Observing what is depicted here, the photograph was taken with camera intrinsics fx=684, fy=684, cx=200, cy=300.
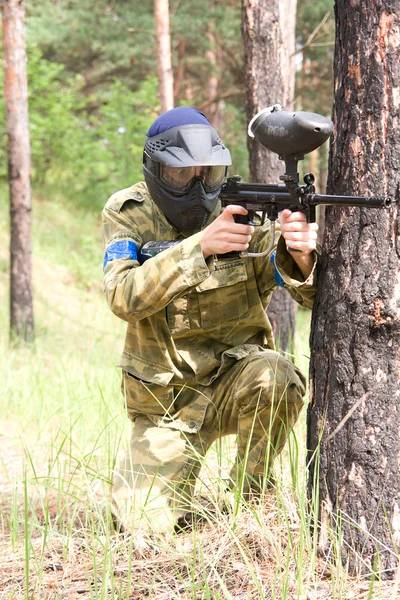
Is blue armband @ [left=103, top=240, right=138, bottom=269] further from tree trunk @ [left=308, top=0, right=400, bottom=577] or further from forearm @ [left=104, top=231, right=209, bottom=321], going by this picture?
tree trunk @ [left=308, top=0, right=400, bottom=577]

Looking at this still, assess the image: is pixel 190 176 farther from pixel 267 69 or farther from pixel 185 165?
pixel 267 69

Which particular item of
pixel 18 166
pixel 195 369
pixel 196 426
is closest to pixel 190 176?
pixel 195 369

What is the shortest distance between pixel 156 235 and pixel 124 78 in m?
16.2

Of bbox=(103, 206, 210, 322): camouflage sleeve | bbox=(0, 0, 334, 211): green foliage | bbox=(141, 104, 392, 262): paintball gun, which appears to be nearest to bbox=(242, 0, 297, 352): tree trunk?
bbox=(103, 206, 210, 322): camouflage sleeve

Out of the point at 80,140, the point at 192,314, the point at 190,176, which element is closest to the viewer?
the point at 190,176

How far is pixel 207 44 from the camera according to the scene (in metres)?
14.8

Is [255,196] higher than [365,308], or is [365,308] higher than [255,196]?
[255,196]

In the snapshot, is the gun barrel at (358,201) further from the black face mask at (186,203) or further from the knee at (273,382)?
the knee at (273,382)

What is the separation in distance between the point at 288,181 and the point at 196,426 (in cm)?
124

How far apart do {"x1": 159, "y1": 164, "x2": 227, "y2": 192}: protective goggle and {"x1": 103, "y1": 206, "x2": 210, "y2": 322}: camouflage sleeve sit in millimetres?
353

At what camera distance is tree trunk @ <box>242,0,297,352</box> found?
5262 millimetres

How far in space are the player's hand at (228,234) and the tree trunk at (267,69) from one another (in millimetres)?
2894

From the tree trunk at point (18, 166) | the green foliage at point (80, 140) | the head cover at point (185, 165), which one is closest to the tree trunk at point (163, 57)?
the tree trunk at point (18, 166)

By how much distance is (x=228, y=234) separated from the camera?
7.71ft
